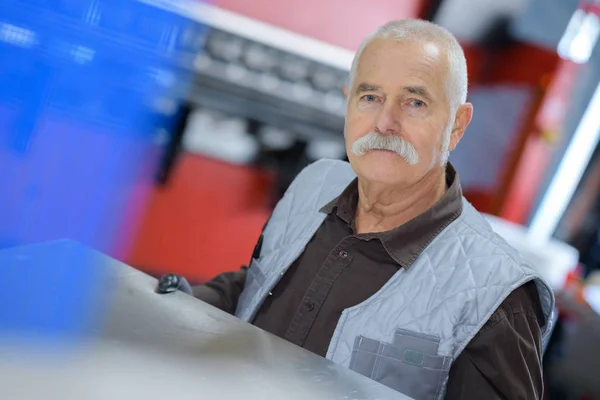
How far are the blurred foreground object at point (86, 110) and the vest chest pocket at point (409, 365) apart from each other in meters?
2.18

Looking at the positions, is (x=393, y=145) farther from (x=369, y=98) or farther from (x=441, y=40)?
(x=441, y=40)

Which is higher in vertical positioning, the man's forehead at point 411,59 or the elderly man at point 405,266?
the man's forehead at point 411,59

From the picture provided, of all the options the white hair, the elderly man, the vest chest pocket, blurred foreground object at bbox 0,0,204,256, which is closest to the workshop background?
blurred foreground object at bbox 0,0,204,256

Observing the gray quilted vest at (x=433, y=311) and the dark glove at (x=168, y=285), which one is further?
the gray quilted vest at (x=433, y=311)

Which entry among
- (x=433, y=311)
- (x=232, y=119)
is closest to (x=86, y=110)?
(x=232, y=119)

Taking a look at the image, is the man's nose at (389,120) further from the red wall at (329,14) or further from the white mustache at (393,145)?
the red wall at (329,14)

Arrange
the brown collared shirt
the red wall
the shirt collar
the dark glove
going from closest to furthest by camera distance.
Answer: the dark glove < the brown collared shirt < the shirt collar < the red wall

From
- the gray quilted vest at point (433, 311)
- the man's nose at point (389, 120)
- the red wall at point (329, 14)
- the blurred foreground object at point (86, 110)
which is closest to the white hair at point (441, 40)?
the man's nose at point (389, 120)

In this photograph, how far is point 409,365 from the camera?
1267 millimetres

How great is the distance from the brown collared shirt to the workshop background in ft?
5.73

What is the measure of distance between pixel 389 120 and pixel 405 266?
30 centimetres

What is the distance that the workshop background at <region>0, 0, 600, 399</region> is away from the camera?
304cm

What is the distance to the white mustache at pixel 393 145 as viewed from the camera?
140cm

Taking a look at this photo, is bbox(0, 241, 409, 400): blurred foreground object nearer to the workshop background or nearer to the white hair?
the white hair
